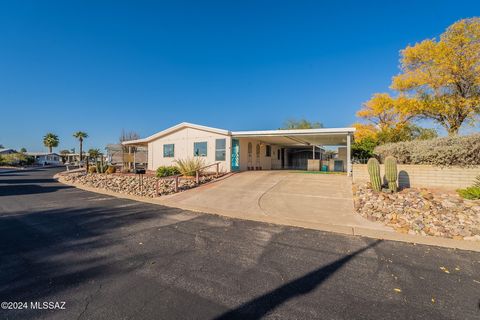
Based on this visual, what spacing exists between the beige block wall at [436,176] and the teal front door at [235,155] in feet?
30.6

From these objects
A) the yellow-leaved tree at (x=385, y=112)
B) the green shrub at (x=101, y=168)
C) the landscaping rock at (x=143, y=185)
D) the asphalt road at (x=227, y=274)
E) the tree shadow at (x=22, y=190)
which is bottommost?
the tree shadow at (x=22, y=190)

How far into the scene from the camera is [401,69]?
1708 centimetres

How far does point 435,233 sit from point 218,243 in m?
5.05

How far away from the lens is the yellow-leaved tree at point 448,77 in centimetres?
1331

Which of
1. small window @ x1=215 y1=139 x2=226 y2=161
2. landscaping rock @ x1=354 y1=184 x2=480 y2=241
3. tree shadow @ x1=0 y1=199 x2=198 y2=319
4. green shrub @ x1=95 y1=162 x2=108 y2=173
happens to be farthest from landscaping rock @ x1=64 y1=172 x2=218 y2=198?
landscaping rock @ x1=354 y1=184 x2=480 y2=241

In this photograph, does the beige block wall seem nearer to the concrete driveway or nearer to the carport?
the concrete driveway

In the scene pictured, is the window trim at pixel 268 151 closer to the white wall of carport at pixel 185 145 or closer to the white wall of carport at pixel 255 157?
the white wall of carport at pixel 255 157

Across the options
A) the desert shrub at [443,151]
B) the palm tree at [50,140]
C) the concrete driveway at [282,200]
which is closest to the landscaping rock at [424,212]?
the concrete driveway at [282,200]

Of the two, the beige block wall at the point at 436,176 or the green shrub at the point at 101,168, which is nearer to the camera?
the beige block wall at the point at 436,176

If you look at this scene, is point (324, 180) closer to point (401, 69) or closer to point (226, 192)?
point (226, 192)

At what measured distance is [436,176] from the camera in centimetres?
820

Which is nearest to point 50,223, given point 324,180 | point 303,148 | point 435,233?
point 435,233

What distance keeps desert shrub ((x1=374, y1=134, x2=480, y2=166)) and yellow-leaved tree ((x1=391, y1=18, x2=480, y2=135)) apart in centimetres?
822

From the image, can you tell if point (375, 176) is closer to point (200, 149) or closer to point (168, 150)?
point (200, 149)
